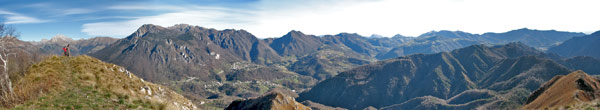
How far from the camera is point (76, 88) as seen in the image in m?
34.8

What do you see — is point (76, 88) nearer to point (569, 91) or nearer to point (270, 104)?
point (270, 104)

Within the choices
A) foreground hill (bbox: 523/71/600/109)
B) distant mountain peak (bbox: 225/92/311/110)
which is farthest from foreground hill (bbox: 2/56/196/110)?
foreground hill (bbox: 523/71/600/109)

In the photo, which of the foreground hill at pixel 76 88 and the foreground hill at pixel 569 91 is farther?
the foreground hill at pixel 569 91

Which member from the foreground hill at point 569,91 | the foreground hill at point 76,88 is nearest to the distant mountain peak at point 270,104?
the foreground hill at point 76,88

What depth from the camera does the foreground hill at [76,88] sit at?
2917 cm

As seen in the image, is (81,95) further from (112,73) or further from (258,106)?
(258,106)

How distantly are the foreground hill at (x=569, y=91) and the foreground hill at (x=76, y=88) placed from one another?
421 ft

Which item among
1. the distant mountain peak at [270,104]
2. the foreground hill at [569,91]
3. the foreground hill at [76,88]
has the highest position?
the foreground hill at [76,88]

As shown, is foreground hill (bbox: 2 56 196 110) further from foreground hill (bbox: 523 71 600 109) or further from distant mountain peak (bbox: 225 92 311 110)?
foreground hill (bbox: 523 71 600 109)

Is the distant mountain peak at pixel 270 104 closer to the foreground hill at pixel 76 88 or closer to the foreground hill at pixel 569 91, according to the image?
the foreground hill at pixel 76 88

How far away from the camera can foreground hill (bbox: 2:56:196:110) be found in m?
29.2

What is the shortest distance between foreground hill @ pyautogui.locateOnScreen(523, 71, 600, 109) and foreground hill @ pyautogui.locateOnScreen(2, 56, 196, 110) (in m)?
128

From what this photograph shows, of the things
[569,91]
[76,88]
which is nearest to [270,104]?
[76,88]

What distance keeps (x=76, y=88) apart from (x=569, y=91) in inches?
6077
